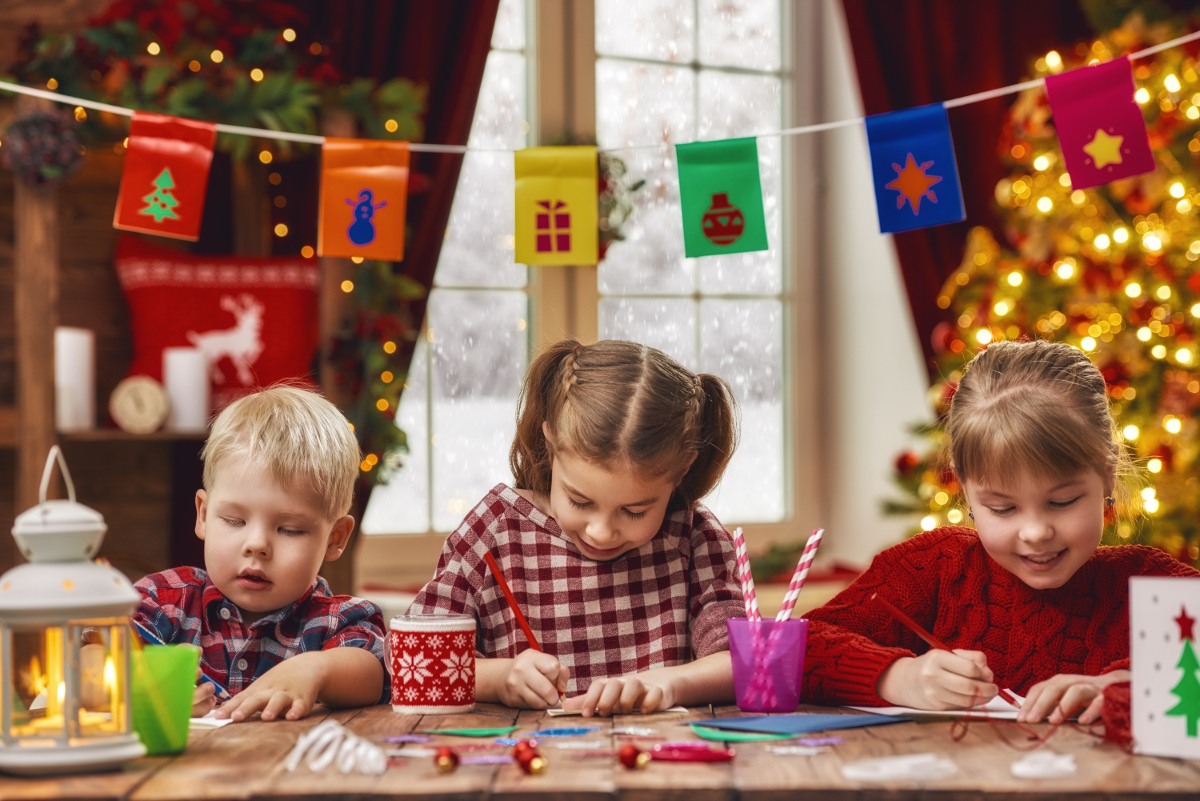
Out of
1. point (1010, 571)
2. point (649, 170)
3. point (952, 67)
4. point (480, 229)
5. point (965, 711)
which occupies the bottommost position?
point (965, 711)

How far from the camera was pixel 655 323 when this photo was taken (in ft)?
12.4

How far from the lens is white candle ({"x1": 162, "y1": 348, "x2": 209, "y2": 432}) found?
2670 mm

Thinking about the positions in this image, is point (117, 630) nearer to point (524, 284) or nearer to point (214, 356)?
point (214, 356)

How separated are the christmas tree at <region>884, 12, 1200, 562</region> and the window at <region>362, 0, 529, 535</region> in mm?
1286

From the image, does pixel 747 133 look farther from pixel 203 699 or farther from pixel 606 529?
pixel 203 699

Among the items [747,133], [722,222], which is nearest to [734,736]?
[722,222]

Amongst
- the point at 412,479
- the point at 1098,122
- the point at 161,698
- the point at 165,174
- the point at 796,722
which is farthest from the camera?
the point at 412,479

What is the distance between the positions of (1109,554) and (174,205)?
→ 5.15 feet

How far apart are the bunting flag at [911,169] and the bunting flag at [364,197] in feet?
2.69

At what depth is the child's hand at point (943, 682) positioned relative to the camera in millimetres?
1125

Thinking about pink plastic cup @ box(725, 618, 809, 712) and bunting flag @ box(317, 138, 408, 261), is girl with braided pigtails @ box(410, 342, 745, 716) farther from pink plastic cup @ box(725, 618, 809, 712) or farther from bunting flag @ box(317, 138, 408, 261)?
bunting flag @ box(317, 138, 408, 261)

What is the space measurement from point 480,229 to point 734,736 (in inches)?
109

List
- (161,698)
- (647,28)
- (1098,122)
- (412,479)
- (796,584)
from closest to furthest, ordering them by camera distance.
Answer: (161,698) < (796,584) < (1098,122) < (412,479) < (647,28)

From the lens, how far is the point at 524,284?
364 centimetres
